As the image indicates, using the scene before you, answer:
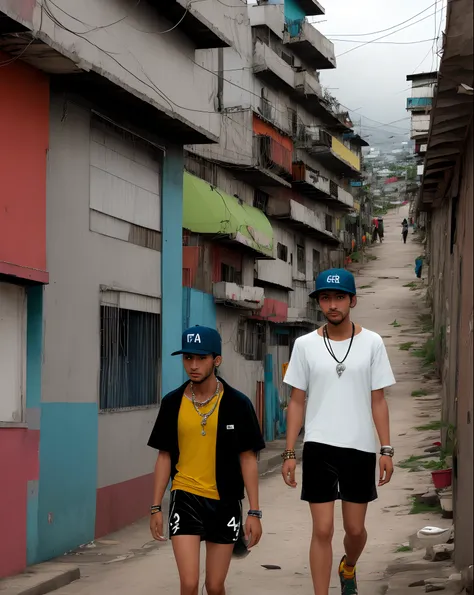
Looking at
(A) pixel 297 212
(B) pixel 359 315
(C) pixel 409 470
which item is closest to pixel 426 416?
(C) pixel 409 470

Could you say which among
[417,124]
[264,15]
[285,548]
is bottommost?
[285,548]

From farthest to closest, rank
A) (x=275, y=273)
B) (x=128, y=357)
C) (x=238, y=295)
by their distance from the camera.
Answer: (x=275, y=273), (x=238, y=295), (x=128, y=357)

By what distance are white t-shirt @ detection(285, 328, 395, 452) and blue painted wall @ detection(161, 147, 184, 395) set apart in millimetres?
8961

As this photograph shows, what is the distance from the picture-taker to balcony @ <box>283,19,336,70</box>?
137 feet

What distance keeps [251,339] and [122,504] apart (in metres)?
13.5

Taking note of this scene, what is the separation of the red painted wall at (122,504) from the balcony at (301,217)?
867 inches

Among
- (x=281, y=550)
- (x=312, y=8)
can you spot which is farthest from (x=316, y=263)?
(x=281, y=550)

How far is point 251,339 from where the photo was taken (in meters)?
27.3

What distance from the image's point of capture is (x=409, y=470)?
59.5 ft

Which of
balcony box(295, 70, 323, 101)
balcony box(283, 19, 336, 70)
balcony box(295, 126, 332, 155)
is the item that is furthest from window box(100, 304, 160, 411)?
balcony box(283, 19, 336, 70)

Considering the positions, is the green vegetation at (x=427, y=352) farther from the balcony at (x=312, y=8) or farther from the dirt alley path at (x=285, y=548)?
the balcony at (x=312, y=8)

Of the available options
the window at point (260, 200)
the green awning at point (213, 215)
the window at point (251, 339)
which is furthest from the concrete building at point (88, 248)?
the window at point (260, 200)

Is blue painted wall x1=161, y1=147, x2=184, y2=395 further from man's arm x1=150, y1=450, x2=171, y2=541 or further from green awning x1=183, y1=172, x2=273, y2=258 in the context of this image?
man's arm x1=150, y1=450, x2=171, y2=541

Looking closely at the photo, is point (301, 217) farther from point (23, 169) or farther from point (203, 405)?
point (203, 405)
